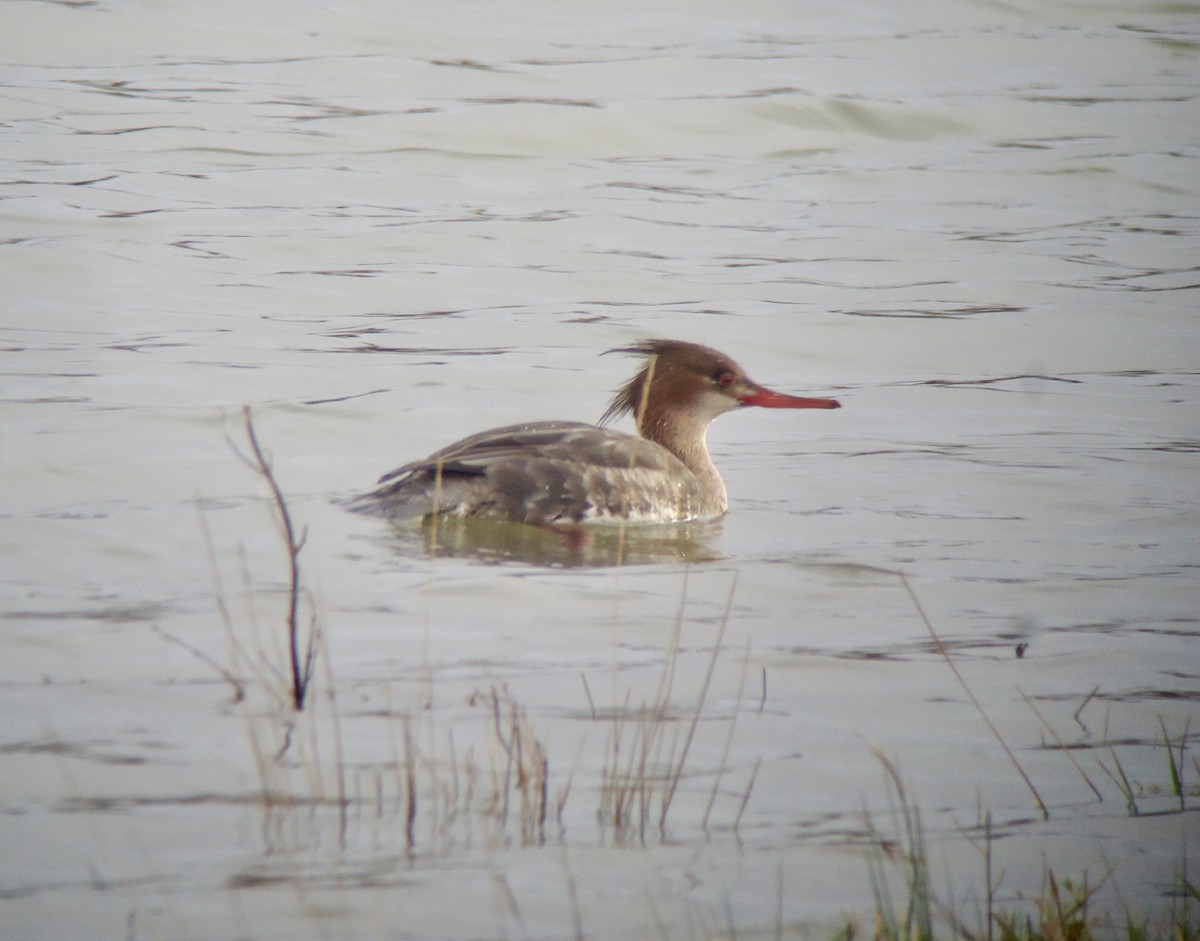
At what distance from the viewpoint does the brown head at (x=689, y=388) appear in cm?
961

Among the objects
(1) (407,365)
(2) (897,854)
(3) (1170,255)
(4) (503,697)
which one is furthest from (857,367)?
(2) (897,854)

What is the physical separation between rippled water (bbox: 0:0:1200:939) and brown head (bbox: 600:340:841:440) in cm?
56

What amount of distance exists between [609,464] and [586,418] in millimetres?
2553

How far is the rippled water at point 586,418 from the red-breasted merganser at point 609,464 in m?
0.31

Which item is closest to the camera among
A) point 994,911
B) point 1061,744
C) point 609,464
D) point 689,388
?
point 994,911

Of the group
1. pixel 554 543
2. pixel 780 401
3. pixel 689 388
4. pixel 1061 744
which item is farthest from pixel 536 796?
pixel 689 388

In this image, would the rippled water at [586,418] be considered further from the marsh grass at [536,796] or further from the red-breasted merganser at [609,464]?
the red-breasted merganser at [609,464]

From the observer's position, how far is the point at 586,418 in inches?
447

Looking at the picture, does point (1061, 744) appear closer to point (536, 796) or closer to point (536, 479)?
point (536, 796)

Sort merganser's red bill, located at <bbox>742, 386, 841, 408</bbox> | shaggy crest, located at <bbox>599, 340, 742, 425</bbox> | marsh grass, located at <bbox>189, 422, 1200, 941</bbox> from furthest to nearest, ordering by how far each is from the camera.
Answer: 1. shaggy crest, located at <bbox>599, 340, 742, 425</bbox>
2. merganser's red bill, located at <bbox>742, 386, 841, 408</bbox>
3. marsh grass, located at <bbox>189, 422, 1200, 941</bbox>

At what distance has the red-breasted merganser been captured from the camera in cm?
838

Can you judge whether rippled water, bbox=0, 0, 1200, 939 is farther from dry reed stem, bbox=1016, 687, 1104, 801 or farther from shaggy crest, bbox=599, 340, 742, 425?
shaggy crest, bbox=599, 340, 742, 425

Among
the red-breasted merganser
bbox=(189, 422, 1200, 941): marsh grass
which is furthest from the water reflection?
bbox=(189, 422, 1200, 941): marsh grass

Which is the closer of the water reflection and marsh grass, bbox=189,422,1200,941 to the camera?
marsh grass, bbox=189,422,1200,941
